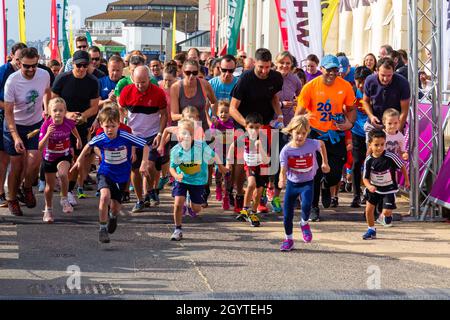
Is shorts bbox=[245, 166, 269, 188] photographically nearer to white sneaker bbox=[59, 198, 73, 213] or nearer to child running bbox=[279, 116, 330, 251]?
child running bbox=[279, 116, 330, 251]

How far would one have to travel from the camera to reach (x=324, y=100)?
494 inches

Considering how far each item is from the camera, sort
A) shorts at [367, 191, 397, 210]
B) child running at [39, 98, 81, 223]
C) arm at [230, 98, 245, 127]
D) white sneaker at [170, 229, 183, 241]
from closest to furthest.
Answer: white sneaker at [170, 229, 183, 241] → shorts at [367, 191, 397, 210] → child running at [39, 98, 81, 223] → arm at [230, 98, 245, 127]

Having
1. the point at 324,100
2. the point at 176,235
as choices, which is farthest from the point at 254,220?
the point at 324,100

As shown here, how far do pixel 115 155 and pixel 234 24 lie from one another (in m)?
11.5

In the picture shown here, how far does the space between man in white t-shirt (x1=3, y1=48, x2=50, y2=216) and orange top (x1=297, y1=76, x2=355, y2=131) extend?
10.6ft

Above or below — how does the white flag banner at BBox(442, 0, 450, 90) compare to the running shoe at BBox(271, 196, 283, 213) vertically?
above

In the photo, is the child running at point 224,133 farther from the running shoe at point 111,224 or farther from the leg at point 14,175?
the running shoe at point 111,224

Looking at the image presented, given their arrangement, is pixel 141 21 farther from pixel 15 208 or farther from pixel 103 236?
pixel 103 236

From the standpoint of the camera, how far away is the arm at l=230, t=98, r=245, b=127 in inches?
498

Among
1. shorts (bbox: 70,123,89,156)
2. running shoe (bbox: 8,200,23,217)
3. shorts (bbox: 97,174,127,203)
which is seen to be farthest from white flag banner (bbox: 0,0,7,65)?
shorts (bbox: 97,174,127,203)

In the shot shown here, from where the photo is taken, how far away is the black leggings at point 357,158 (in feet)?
45.8

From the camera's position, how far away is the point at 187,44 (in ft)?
394

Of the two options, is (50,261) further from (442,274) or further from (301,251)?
(442,274)
